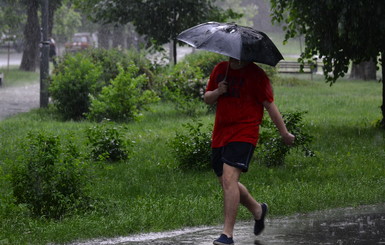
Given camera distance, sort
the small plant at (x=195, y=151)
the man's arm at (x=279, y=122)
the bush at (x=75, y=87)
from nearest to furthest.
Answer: the man's arm at (x=279, y=122) → the small plant at (x=195, y=151) → the bush at (x=75, y=87)

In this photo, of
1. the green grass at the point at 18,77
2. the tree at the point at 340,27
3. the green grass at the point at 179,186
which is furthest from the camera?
the green grass at the point at 18,77

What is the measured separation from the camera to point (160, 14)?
22.7m

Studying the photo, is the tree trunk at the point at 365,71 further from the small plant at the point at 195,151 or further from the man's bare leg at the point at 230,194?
the man's bare leg at the point at 230,194

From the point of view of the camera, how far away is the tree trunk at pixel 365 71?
1435 inches

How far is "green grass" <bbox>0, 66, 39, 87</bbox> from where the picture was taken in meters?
35.3

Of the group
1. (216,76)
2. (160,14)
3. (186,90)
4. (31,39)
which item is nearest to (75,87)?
(186,90)

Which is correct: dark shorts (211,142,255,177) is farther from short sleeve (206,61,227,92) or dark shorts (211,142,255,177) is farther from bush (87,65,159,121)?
bush (87,65,159,121)

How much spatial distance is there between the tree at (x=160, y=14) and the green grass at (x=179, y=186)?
687 cm

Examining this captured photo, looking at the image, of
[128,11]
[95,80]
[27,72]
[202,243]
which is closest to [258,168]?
[202,243]

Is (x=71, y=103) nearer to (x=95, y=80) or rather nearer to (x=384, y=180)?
(x=95, y=80)

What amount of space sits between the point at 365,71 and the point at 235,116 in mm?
31052

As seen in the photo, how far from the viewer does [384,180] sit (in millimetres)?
9906

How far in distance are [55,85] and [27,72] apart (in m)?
24.3

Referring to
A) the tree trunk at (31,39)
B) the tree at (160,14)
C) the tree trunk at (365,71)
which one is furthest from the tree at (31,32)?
the tree at (160,14)
